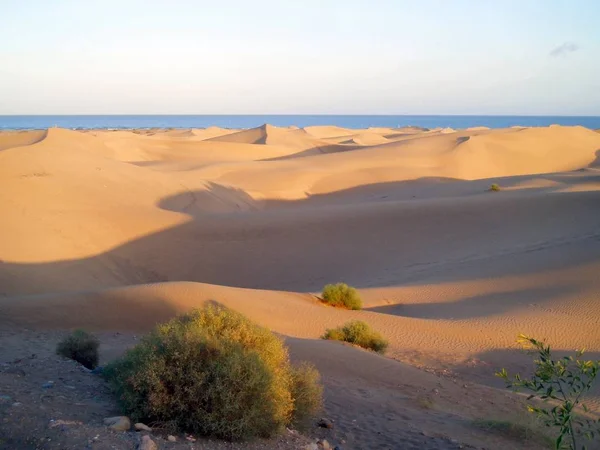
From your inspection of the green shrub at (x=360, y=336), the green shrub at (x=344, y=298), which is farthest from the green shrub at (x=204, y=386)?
the green shrub at (x=344, y=298)

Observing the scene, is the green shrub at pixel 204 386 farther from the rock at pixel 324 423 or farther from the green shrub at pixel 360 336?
the green shrub at pixel 360 336

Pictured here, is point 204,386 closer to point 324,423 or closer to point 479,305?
point 324,423

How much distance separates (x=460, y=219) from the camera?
25312 millimetres

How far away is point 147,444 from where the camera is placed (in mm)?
4883

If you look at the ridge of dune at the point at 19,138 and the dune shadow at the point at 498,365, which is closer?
the dune shadow at the point at 498,365

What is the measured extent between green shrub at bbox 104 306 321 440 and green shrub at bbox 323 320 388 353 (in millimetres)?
5446

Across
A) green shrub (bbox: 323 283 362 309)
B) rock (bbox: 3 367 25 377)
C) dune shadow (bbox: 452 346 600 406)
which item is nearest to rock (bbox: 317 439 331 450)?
rock (bbox: 3 367 25 377)

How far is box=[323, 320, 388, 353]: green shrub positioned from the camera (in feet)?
38.4

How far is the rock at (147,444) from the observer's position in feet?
15.9

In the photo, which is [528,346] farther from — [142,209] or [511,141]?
[511,141]

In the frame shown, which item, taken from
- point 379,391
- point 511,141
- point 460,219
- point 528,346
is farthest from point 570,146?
point 379,391

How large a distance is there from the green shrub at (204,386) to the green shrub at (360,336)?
5446 mm

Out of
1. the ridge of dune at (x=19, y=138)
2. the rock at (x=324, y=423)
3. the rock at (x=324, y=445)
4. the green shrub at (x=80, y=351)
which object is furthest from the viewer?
the ridge of dune at (x=19, y=138)

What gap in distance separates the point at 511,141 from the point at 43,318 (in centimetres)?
5234
